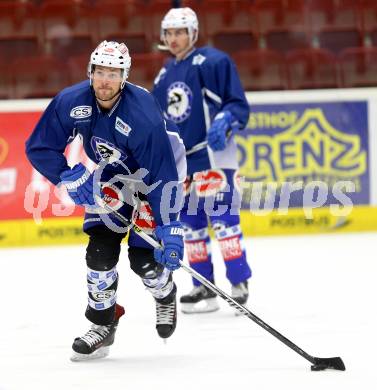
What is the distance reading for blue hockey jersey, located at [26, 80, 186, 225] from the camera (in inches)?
152

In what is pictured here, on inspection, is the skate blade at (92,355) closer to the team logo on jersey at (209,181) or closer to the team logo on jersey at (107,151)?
the team logo on jersey at (107,151)

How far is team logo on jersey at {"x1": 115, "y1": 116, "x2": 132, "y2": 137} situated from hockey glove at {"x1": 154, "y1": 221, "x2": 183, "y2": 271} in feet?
1.32

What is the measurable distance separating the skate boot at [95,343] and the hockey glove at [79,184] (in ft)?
1.87

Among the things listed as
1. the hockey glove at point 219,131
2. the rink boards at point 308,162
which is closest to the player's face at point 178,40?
the hockey glove at point 219,131

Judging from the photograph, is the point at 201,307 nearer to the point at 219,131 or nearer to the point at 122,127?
the point at 219,131

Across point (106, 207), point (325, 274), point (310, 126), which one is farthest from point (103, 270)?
point (310, 126)

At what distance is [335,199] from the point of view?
7836 millimetres

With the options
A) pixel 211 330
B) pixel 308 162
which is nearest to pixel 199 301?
pixel 211 330

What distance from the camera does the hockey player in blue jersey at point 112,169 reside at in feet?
12.6

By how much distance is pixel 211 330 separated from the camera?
4.66 metres

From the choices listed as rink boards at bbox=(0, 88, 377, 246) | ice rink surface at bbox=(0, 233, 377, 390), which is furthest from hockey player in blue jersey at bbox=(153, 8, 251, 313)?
rink boards at bbox=(0, 88, 377, 246)

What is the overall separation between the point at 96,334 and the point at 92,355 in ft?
0.29

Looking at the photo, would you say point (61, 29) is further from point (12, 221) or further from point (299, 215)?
point (299, 215)

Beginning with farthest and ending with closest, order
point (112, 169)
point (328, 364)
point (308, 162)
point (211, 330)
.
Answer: point (308, 162)
point (211, 330)
point (112, 169)
point (328, 364)
